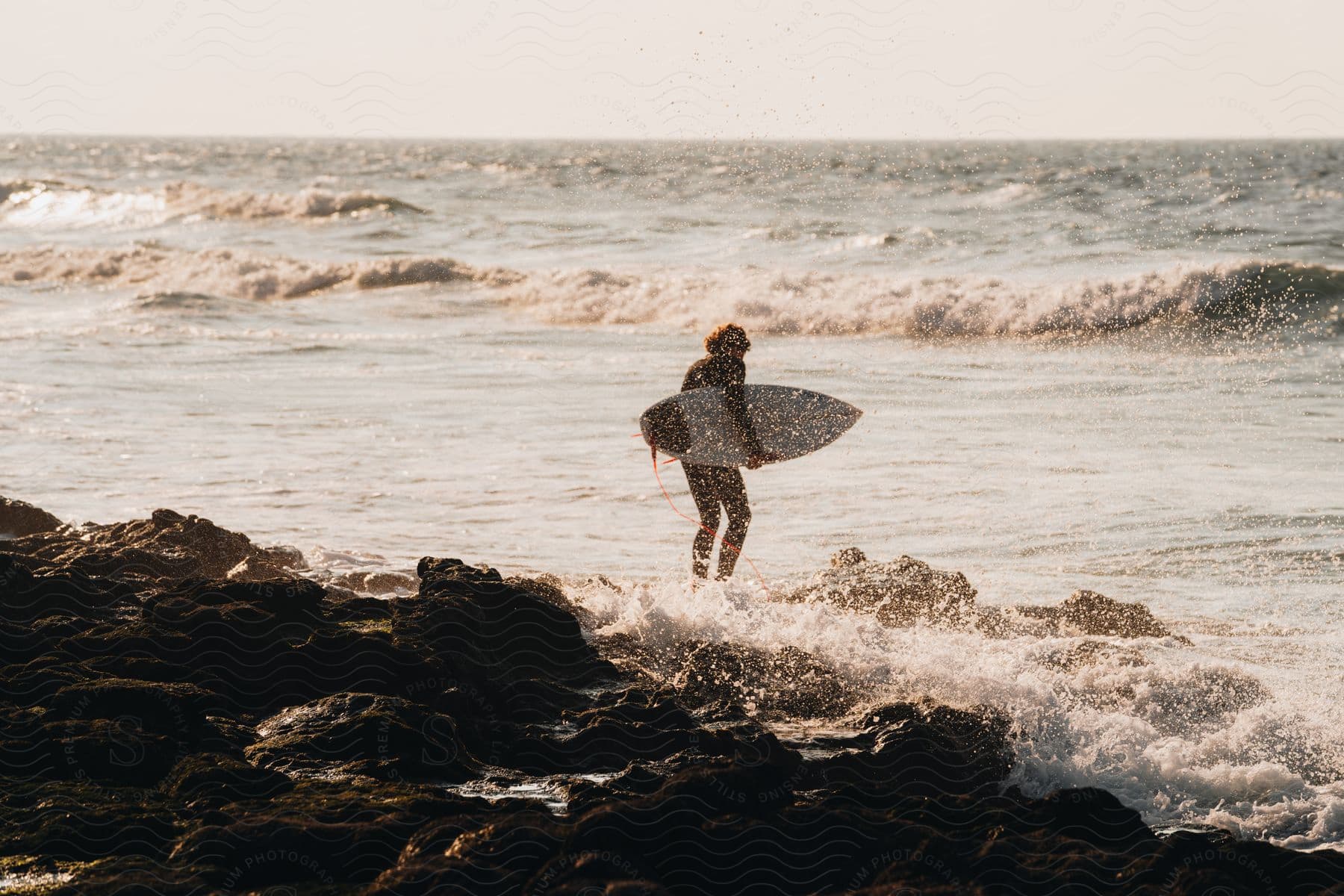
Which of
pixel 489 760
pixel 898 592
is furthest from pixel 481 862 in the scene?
pixel 898 592

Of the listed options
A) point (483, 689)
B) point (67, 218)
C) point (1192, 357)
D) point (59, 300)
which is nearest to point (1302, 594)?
point (483, 689)

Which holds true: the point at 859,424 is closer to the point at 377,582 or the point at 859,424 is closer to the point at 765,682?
the point at 377,582

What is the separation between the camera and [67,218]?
4850cm

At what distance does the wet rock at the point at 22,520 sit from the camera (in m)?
9.82

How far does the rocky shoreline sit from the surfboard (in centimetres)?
117

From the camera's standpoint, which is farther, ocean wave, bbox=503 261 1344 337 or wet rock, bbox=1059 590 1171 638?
ocean wave, bbox=503 261 1344 337

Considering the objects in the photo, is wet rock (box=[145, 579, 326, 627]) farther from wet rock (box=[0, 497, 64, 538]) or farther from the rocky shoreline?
wet rock (box=[0, 497, 64, 538])

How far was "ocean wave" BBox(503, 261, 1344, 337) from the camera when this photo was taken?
72.7ft

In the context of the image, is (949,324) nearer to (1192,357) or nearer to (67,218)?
(1192,357)

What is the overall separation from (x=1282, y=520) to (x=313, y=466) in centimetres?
824

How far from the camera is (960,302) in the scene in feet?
76.3

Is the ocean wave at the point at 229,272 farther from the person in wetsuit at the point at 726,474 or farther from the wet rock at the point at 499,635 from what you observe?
the wet rock at the point at 499,635

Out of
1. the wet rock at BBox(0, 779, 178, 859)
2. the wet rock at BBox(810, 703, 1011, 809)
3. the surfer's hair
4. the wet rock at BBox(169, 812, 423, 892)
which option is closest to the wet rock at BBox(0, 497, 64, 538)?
the surfer's hair

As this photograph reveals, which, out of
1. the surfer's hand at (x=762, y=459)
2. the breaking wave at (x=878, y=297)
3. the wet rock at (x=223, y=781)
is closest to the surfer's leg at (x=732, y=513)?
the surfer's hand at (x=762, y=459)
